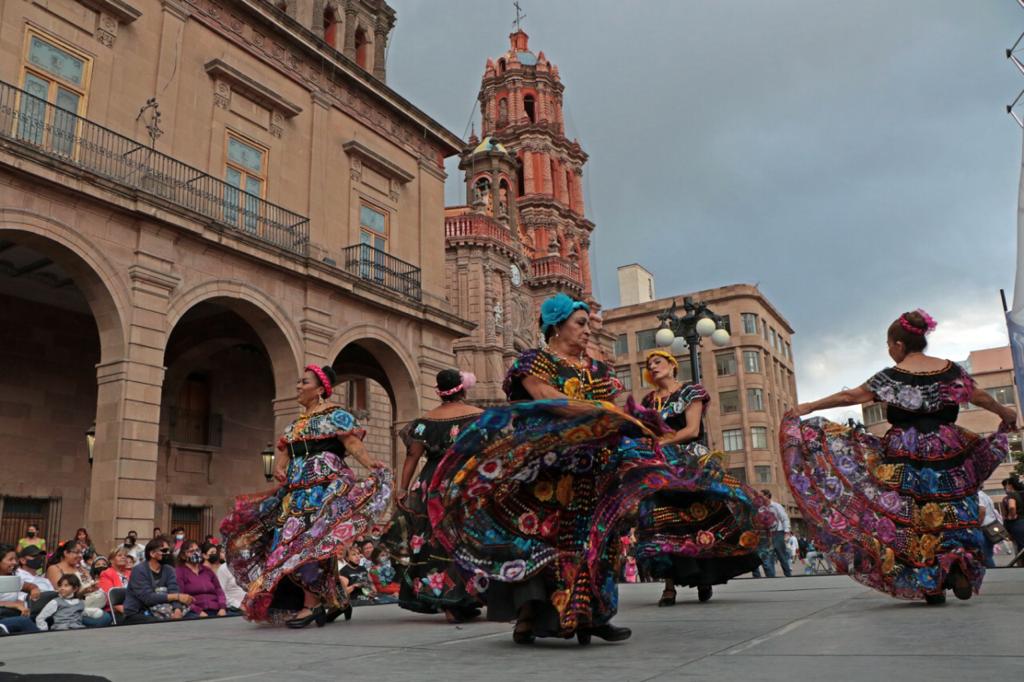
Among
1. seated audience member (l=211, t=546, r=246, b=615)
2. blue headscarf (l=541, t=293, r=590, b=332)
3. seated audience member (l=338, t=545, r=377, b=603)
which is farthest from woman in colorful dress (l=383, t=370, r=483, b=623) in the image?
seated audience member (l=211, t=546, r=246, b=615)

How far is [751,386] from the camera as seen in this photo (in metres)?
55.7

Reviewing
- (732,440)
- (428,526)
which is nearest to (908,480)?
(428,526)

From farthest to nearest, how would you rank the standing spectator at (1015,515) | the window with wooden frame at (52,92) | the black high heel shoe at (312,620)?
the window with wooden frame at (52,92) < the standing spectator at (1015,515) < the black high heel shoe at (312,620)

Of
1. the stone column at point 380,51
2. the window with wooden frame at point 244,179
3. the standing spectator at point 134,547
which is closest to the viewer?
the standing spectator at point 134,547

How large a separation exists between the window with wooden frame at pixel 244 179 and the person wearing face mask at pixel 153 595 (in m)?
9.08

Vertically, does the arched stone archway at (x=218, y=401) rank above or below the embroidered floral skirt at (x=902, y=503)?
above

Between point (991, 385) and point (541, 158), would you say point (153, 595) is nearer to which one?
point (541, 158)

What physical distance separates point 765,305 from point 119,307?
52.9 metres

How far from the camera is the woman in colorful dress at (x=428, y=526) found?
6051mm

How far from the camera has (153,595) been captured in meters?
8.11

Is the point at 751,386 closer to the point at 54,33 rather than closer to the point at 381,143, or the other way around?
the point at 381,143

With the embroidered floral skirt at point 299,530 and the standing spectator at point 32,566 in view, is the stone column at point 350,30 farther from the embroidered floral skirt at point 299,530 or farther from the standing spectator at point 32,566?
the embroidered floral skirt at point 299,530

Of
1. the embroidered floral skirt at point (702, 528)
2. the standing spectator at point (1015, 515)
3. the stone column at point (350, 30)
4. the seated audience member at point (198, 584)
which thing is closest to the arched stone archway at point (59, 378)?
the seated audience member at point (198, 584)

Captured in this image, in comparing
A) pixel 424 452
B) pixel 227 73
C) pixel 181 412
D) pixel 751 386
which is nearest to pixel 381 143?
pixel 227 73
